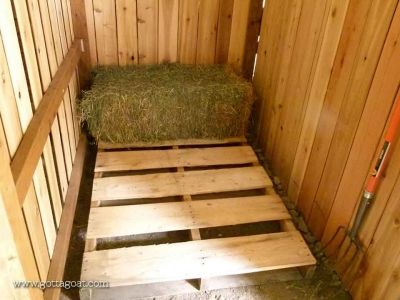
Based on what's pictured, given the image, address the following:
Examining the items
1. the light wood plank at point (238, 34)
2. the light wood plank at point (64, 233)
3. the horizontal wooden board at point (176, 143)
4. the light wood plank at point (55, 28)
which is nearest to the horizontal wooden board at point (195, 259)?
the light wood plank at point (64, 233)

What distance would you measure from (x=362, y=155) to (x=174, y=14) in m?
1.70

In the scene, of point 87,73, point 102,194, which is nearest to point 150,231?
point 102,194

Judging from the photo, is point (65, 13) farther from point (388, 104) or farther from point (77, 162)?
point (388, 104)

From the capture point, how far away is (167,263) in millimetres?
1588

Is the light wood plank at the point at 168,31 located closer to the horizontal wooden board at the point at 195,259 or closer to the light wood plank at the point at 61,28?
the light wood plank at the point at 61,28

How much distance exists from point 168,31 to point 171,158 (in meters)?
0.98

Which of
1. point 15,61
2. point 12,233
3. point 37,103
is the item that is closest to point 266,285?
point 12,233

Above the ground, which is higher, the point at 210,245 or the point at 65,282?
the point at 210,245

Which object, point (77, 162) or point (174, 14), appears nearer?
point (77, 162)

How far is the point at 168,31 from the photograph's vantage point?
8.36ft

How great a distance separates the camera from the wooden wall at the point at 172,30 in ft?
7.98

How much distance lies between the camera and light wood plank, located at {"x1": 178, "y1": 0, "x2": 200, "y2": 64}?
2.48 metres

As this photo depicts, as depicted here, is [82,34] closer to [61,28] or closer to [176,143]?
[61,28]

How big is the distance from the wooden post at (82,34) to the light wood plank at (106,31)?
78 mm
